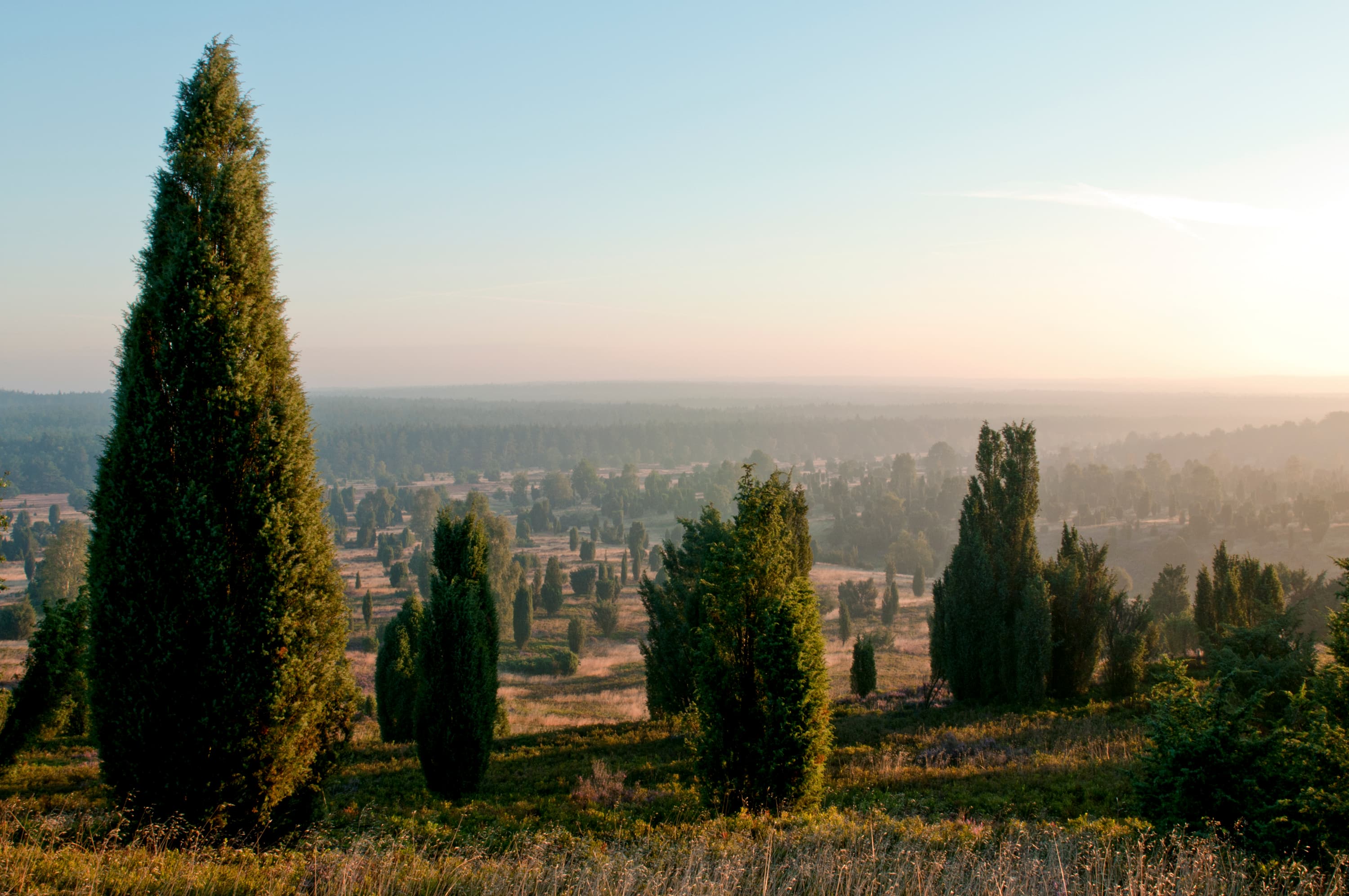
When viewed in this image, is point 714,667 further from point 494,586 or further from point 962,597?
point 494,586

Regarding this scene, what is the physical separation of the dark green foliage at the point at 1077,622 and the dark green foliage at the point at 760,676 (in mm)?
17241

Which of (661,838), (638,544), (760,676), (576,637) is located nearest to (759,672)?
(760,676)

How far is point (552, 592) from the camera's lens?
74500 mm

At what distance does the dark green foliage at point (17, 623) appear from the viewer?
6181 cm

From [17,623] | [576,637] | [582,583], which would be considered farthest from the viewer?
[582,583]

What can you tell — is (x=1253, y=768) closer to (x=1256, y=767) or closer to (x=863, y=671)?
(x=1256, y=767)

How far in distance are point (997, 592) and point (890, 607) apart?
148 ft

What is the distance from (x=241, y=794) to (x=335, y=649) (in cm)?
196

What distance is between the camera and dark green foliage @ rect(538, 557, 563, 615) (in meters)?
74.5

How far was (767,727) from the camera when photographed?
36.0 ft

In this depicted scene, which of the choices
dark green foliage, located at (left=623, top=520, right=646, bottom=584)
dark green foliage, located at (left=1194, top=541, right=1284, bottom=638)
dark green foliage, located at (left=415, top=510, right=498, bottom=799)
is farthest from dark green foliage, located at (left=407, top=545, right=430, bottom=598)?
dark green foliage, located at (left=1194, top=541, right=1284, bottom=638)

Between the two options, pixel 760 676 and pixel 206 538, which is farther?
pixel 760 676

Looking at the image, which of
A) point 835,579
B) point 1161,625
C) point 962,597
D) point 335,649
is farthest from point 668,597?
point 835,579

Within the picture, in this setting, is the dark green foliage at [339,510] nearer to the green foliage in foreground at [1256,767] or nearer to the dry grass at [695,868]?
the dry grass at [695,868]
